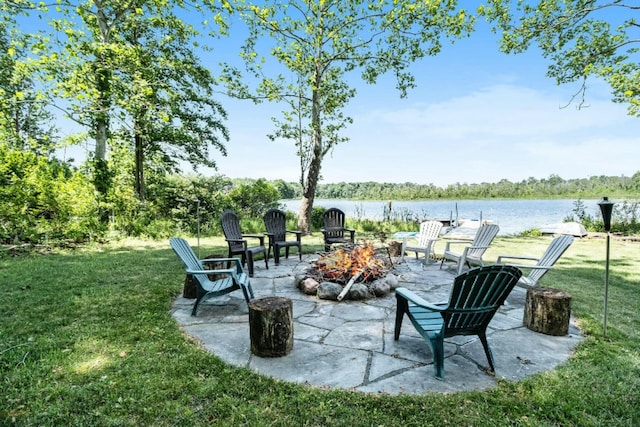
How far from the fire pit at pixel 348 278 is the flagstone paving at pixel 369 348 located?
0.42 ft

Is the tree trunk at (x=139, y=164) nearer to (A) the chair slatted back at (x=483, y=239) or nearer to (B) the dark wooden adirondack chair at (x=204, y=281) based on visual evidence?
(B) the dark wooden adirondack chair at (x=204, y=281)

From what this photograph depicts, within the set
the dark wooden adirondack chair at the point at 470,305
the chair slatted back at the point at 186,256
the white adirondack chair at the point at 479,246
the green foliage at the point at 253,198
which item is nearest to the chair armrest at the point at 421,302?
the dark wooden adirondack chair at the point at 470,305

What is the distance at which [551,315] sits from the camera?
285 cm

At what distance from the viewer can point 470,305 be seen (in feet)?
7.16

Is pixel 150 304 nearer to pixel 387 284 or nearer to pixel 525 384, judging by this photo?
pixel 387 284

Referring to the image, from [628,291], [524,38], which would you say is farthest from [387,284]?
[524,38]

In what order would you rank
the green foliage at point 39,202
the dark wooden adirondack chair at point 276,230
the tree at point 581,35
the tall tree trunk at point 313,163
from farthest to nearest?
the tall tree trunk at point 313,163, the tree at point 581,35, the green foliage at point 39,202, the dark wooden adirondack chair at point 276,230

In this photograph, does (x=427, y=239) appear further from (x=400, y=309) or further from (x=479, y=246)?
(x=400, y=309)

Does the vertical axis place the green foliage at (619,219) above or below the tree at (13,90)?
below

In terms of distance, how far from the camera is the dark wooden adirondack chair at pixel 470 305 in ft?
6.95

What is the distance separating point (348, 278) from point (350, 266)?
0.16 meters

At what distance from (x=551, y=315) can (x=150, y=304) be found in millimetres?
3961

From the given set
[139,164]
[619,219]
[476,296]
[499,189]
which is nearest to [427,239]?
[476,296]

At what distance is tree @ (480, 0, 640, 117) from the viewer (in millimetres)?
8898
